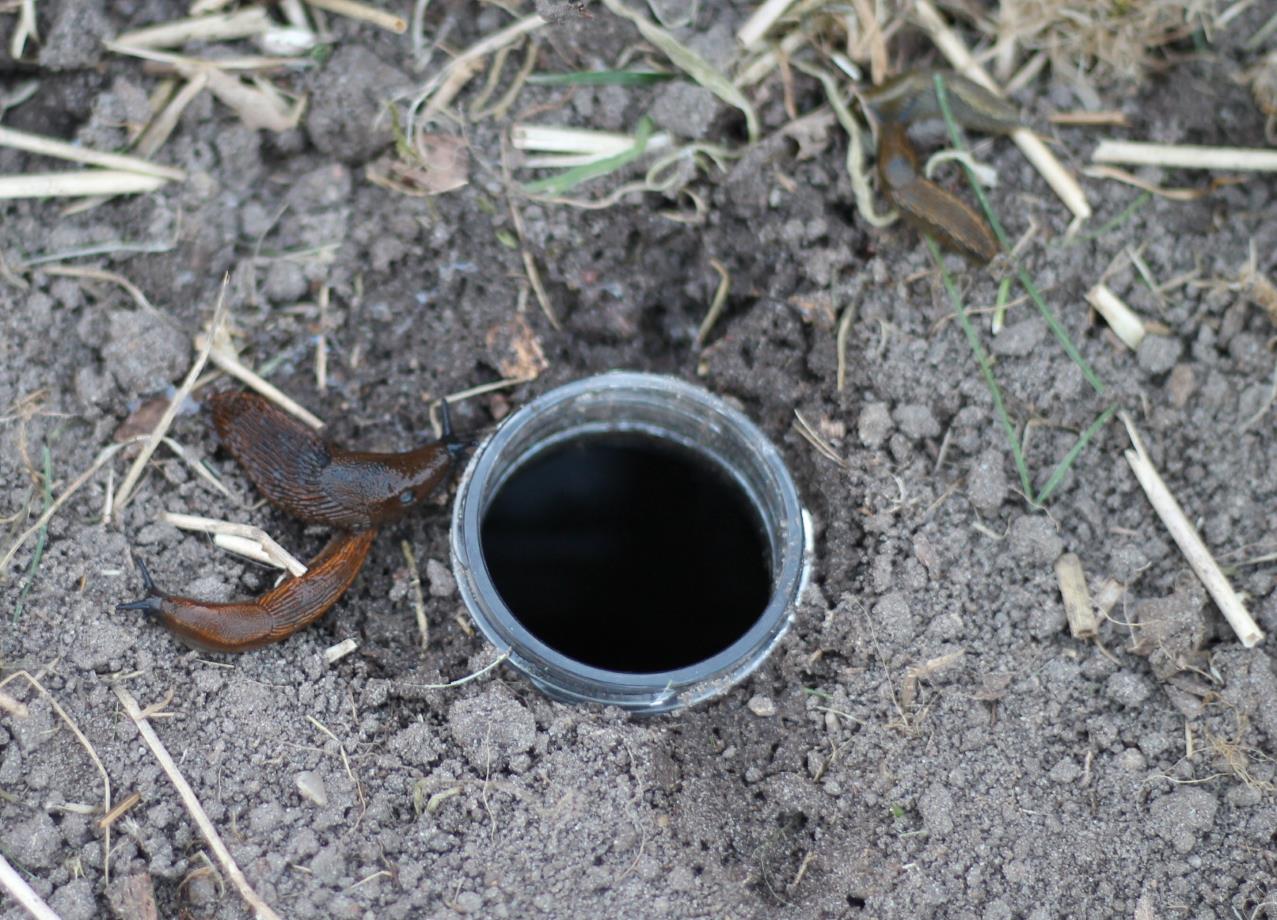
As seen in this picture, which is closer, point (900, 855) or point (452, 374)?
point (900, 855)

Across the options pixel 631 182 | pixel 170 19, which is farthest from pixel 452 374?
pixel 170 19

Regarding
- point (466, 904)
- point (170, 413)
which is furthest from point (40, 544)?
point (466, 904)

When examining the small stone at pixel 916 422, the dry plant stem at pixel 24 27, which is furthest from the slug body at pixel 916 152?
the dry plant stem at pixel 24 27

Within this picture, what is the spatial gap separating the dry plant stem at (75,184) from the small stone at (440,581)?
1.24 m

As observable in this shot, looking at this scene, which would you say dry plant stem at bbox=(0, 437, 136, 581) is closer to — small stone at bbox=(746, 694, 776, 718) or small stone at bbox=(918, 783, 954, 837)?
small stone at bbox=(746, 694, 776, 718)

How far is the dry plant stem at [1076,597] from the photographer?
3141mm

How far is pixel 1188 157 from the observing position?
3590 millimetres

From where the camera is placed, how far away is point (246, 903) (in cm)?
278

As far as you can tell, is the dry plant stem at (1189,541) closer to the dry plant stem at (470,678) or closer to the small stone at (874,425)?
the small stone at (874,425)

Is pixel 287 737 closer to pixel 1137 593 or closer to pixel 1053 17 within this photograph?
pixel 1137 593

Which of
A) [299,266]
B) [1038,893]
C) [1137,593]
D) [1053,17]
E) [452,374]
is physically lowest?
[1038,893]

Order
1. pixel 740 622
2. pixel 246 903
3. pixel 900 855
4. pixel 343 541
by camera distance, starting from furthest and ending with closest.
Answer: pixel 740 622 < pixel 343 541 < pixel 900 855 < pixel 246 903

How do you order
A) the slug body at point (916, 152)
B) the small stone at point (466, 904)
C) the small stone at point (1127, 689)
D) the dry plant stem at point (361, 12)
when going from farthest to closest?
the dry plant stem at point (361, 12)
the slug body at point (916, 152)
the small stone at point (1127, 689)
the small stone at point (466, 904)

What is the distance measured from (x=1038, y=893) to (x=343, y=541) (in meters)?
1.81
